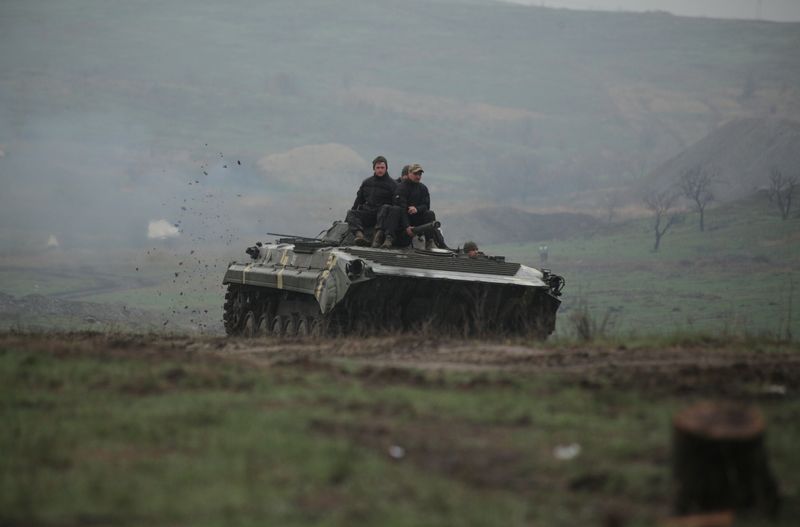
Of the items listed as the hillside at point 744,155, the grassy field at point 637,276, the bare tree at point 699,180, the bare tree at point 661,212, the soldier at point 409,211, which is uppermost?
the hillside at point 744,155

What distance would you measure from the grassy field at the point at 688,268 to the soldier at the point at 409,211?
30670mm

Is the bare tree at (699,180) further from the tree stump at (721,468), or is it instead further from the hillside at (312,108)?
the tree stump at (721,468)

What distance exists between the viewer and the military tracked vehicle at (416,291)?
19.7 metres

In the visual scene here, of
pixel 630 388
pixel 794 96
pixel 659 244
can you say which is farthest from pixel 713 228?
pixel 630 388

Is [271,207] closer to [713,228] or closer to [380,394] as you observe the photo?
[713,228]

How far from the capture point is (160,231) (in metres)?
87.2

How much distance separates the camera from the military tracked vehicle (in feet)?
64.7

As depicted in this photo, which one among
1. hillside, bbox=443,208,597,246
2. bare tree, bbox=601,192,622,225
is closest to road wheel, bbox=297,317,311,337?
hillside, bbox=443,208,597,246

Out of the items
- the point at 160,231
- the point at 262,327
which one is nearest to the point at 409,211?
the point at 262,327

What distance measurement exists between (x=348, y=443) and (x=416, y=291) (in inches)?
422

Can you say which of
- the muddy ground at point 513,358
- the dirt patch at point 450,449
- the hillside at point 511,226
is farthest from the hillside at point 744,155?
the dirt patch at point 450,449

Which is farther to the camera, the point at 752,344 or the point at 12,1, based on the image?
the point at 12,1

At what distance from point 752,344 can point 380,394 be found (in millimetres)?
6812

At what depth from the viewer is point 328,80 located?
6713 inches
